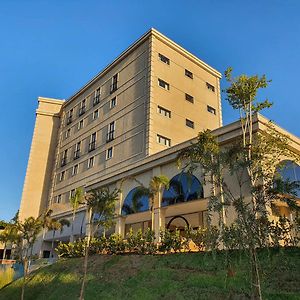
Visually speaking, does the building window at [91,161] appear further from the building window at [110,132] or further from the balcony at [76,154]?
the balcony at [76,154]

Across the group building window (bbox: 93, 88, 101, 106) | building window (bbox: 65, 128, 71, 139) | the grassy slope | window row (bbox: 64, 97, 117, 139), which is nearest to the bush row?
the grassy slope

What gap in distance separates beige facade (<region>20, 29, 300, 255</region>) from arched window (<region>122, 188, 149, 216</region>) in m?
0.30

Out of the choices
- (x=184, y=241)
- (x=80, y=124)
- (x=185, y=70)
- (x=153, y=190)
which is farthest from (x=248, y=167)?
(x=80, y=124)

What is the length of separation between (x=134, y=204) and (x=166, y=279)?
12.2 meters

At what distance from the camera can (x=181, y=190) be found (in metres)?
25.6

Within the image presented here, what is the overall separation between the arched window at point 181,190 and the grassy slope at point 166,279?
5.57 meters

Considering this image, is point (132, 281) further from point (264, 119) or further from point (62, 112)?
point (62, 112)

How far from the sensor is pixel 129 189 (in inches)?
1208

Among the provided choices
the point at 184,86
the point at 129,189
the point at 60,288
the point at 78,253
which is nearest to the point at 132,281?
the point at 60,288

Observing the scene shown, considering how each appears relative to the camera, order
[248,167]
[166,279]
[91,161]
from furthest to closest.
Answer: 1. [91,161]
2. [166,279]
3. [248,167]

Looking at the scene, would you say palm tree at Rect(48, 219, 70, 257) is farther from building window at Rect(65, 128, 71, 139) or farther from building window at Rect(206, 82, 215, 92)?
building window at Rect(206, 82, 215, 92)

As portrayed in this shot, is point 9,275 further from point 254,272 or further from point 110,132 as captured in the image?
point 254,272

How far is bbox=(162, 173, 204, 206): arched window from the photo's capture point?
2452 cm

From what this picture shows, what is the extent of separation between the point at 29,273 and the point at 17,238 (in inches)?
126
